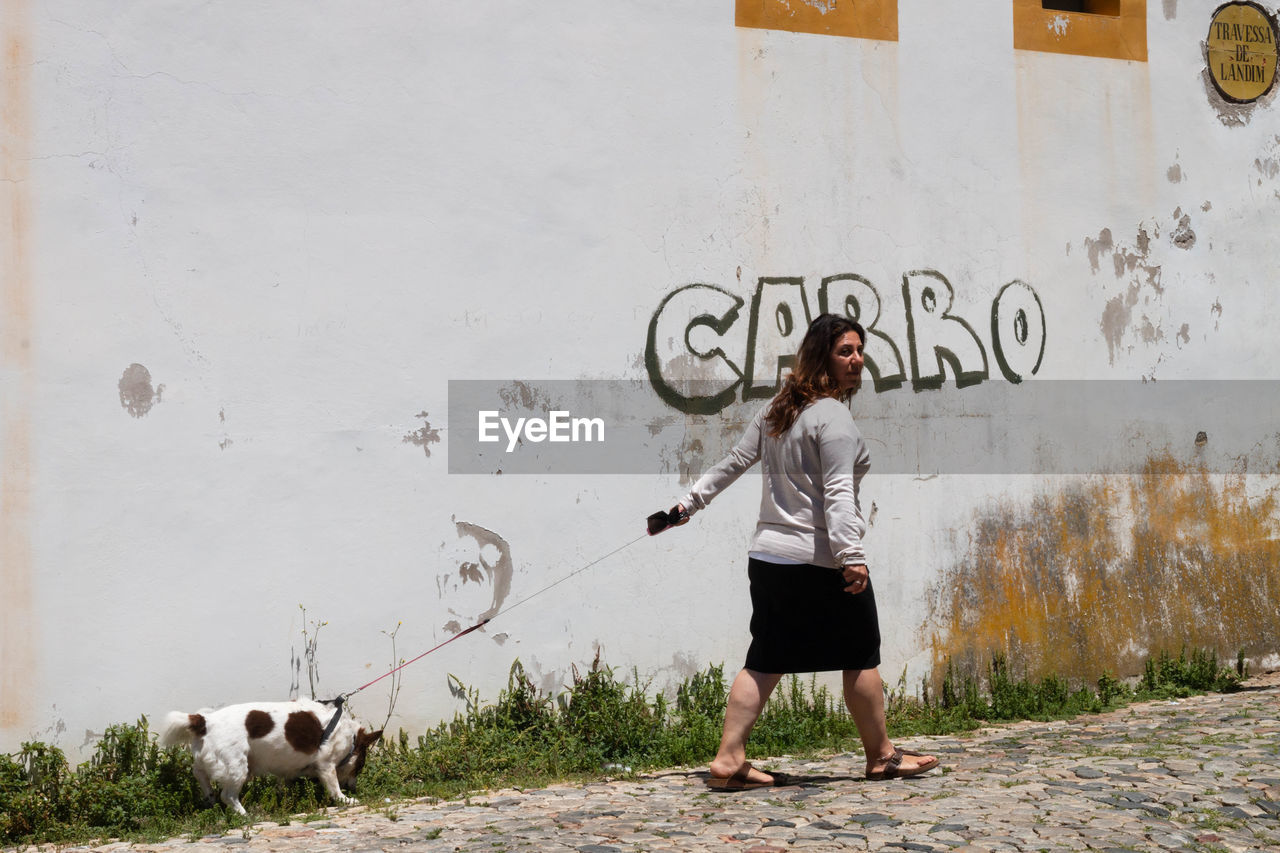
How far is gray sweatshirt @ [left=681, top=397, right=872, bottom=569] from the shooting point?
4.43 metres

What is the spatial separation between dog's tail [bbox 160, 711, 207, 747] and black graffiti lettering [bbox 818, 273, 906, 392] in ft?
11.3

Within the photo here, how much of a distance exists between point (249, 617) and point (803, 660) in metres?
2.35

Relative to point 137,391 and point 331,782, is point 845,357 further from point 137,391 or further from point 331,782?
point 137,391

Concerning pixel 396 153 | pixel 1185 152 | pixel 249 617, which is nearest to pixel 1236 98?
pixel 1185 152

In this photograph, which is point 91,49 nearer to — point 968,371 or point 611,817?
point 611,817

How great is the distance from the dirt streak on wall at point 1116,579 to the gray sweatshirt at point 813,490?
1.84m

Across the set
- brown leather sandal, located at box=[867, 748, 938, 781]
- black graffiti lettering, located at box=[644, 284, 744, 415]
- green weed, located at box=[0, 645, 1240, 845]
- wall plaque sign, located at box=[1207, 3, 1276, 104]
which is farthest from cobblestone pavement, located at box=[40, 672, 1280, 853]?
wall plaque sign, located at box=[1207, 3, 1276, 104]

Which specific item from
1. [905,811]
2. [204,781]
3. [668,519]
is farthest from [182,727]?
[905,811]

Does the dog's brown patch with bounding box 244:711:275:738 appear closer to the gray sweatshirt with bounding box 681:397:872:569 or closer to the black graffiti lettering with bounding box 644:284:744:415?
the gray sweatshirt with bounding box 681:397:872:569

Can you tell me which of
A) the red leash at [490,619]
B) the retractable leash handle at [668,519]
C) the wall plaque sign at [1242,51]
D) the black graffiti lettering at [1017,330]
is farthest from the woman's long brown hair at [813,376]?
the wall plaque sign at [1242,51]

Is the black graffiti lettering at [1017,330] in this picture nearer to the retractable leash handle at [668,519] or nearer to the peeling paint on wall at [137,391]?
the retractable leash handle at [668,519]

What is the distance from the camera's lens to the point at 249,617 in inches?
200

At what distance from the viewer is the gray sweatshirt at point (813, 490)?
443cm

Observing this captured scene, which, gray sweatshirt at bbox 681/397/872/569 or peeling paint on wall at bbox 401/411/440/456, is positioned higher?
peeling paint on wall at bbox 401/411/440/456
